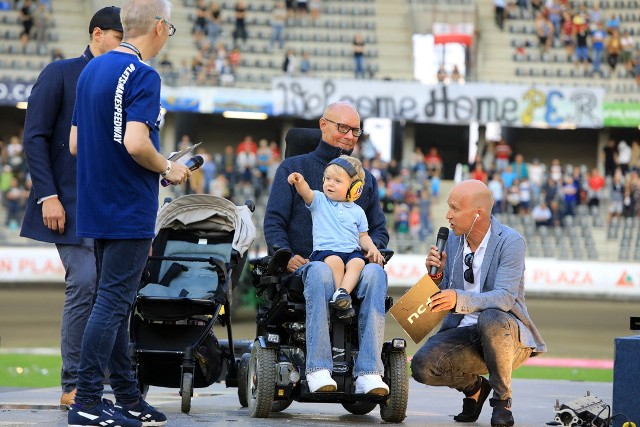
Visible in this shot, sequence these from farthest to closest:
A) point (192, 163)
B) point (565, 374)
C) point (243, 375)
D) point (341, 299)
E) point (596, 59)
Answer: point (596, 59) < point (565, 374) < point (243, 375) < point (341, 299) < point (192, 163)

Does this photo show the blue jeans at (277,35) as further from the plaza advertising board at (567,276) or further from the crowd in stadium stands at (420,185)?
the plaza advertising board at (567,276)

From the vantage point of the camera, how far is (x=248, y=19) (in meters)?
35.1

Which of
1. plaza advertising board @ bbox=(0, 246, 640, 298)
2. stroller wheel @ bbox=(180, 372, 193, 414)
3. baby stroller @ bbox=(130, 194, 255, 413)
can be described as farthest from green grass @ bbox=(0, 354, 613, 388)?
plaza advertising board @ bbox=(0, 246, 640, 298)

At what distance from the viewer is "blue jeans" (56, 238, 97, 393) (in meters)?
6.79

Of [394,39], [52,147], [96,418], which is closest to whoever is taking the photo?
[96,418]

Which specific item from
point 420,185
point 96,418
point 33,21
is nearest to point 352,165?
point 96,418

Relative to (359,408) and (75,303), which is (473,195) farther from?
(75,303)

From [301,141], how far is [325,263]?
1728mm

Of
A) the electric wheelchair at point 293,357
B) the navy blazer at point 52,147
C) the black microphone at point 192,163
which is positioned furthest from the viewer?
the navy blazer at point 52,147

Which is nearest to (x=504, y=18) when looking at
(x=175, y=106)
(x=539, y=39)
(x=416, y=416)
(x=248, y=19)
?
(x=539, y=39)

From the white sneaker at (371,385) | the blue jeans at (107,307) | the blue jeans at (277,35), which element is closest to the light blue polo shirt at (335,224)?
the white sneaker at (371,385)

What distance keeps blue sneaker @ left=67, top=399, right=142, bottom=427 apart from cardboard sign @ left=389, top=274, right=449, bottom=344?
71.4 inches

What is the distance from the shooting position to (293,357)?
22.3 feet

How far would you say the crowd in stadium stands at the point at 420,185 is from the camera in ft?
90.5
